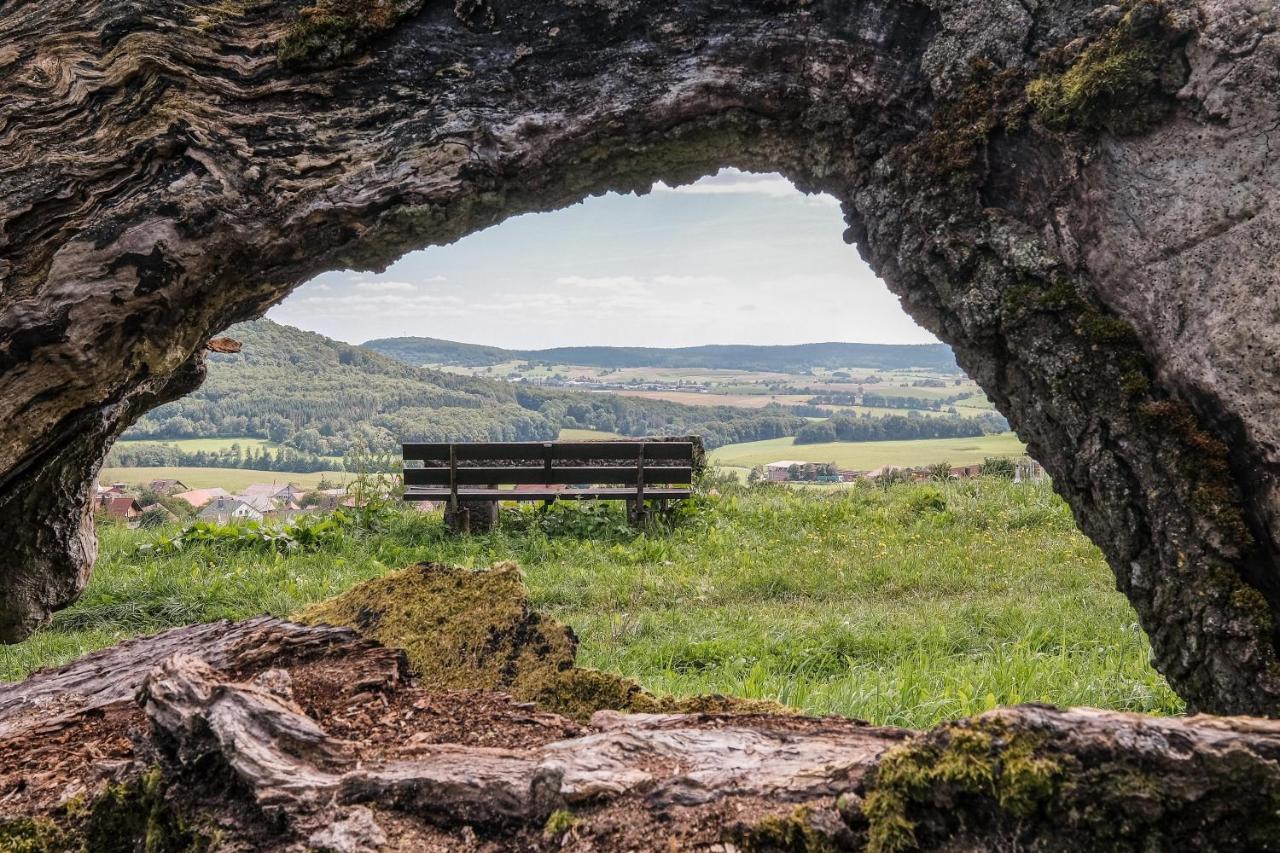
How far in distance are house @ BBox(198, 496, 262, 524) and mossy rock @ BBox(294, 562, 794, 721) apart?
8.43 meters

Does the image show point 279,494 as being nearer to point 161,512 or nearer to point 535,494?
point 161,512

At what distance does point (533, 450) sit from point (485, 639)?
876 centimetres

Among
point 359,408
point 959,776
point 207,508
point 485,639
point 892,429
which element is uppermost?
point 959,776

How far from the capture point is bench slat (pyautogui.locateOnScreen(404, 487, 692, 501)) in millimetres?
11133

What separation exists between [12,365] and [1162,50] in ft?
10.1

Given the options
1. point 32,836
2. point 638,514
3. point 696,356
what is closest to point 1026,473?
point 638,514

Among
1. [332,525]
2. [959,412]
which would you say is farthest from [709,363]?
[332,525]

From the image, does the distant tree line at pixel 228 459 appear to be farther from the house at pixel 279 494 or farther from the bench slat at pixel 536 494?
the bench slat at pixel 536 494

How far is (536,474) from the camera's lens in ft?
37.6

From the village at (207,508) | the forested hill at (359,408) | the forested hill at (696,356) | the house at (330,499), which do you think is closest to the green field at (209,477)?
the forested hill at (359,408)

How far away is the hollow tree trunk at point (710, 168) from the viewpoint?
196 centimetres

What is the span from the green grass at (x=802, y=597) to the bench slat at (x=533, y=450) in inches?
35.1

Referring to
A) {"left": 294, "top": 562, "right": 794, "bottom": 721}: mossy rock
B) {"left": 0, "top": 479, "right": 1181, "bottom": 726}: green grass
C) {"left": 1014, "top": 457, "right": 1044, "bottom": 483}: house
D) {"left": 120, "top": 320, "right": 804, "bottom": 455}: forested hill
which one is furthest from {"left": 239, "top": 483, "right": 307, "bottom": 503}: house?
{"left": 120, "top": 320, "right": 804, "bottom": 455}: forested hill

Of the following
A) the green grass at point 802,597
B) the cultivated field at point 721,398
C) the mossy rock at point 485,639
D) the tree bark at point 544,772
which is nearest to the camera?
the tree bark at point 544,772
